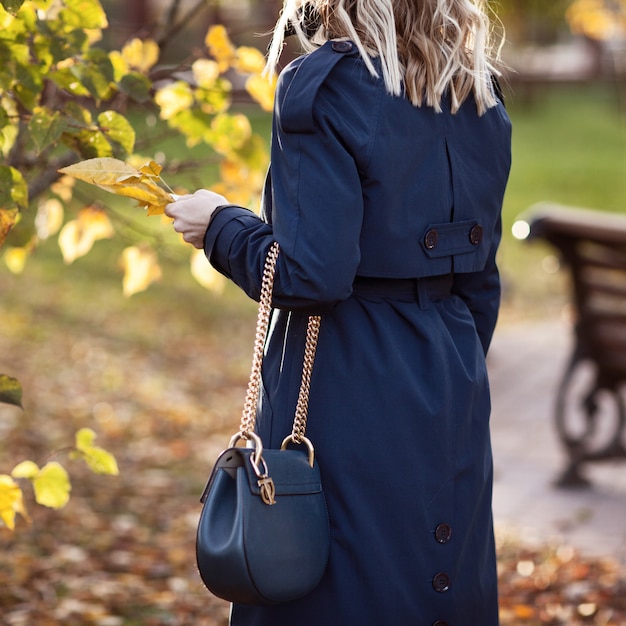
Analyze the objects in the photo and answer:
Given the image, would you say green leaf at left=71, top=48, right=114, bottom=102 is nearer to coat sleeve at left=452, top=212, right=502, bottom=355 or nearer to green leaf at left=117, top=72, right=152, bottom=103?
green leaf at left=117, top=72, right=152, bottom=103

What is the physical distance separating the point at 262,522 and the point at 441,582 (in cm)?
46

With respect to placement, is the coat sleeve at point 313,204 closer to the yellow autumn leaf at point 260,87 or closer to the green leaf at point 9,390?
the green leaf at point 9,390

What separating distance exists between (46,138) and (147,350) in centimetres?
565

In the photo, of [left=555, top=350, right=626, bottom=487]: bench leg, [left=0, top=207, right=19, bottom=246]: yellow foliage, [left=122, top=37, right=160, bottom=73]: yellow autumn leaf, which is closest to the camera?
[left=0, top=207, right=19, bottom=246]: yellow foliage

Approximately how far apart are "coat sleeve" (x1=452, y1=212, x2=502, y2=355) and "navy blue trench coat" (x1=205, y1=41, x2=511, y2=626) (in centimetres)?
13

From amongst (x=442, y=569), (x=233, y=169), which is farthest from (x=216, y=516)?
(x=233, y=169)

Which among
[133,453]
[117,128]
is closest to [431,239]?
[117,128]

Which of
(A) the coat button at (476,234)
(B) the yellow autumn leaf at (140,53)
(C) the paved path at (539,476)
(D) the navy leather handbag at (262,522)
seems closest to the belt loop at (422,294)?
(A) the coat button at (476,234)

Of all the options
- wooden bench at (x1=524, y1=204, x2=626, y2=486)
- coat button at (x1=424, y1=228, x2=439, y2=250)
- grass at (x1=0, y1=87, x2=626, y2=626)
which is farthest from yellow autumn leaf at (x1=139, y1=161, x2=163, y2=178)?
wooden bench at (x1=524, y1=204, x2=626, y2=486)

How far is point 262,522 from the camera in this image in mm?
1899

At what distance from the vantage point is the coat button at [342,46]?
197 centimetres

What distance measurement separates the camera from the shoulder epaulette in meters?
1.92

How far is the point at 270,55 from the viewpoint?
7.00ft

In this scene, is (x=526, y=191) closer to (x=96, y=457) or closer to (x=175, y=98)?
(x=175, y=98)
